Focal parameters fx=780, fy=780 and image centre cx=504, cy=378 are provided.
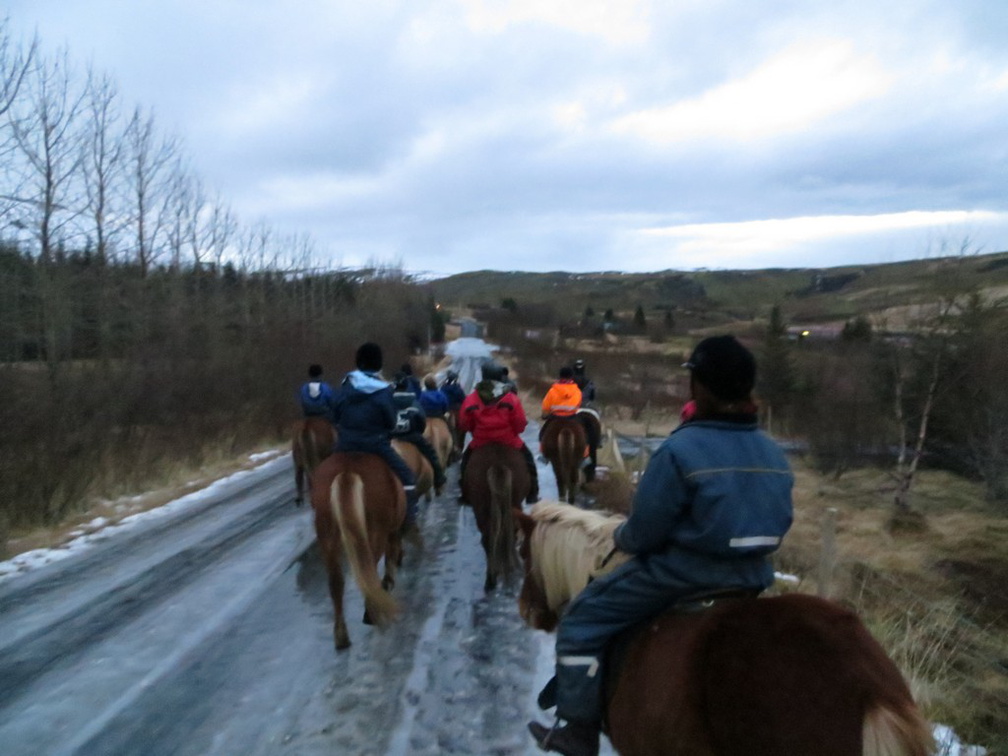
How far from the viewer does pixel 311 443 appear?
12477 millimetres

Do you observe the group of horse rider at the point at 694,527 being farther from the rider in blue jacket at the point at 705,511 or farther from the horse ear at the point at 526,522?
the horse ear at the point at 526,522

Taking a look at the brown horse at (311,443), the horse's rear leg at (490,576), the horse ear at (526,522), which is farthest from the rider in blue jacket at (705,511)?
the brown horse at (311,443)

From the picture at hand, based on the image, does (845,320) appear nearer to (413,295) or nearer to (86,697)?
(86,697)

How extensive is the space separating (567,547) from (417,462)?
599 cm

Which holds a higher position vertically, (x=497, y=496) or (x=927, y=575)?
(x=497, y=496)

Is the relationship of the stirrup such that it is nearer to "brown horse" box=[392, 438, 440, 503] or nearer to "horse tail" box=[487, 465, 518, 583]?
"horse tail" box=[487, 465, 518, 583]

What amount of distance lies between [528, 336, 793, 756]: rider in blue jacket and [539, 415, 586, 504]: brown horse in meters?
8.17

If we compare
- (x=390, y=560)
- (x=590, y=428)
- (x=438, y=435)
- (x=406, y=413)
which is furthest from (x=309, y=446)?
(x=390, y=560)

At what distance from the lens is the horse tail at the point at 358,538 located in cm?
652

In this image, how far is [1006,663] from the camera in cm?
815

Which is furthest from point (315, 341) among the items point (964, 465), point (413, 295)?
point (413, 295)

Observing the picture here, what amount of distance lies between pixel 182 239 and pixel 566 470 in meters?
22.5

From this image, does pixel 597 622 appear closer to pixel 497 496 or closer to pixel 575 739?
pixel 575 739

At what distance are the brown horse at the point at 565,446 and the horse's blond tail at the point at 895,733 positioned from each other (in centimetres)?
905
